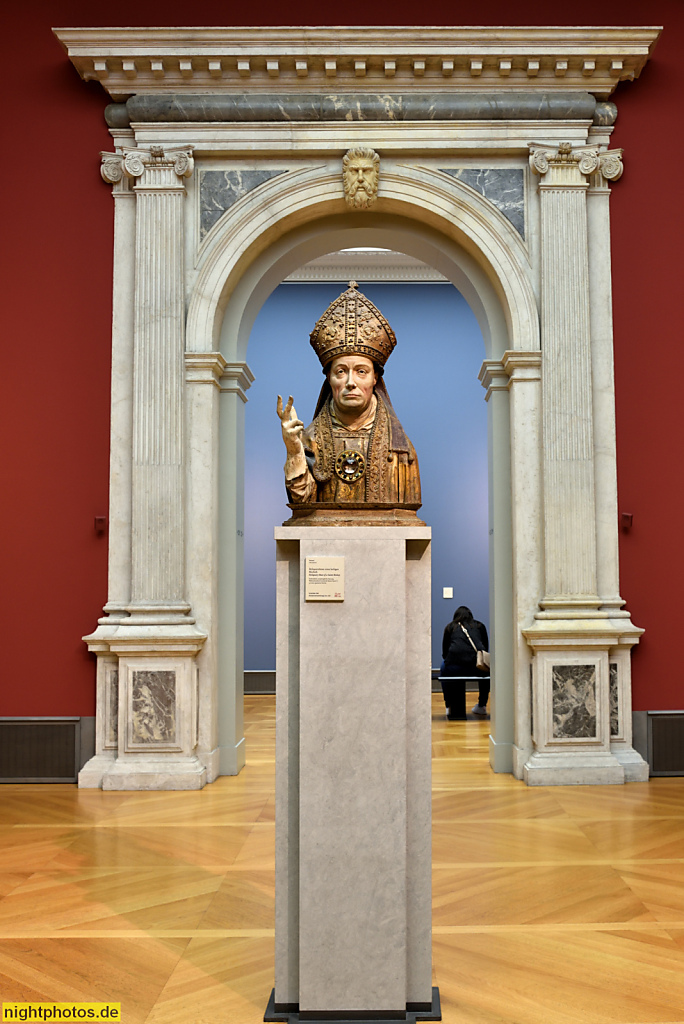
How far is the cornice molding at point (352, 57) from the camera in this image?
692cm

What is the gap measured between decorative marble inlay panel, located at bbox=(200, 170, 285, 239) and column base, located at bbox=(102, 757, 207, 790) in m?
4.57

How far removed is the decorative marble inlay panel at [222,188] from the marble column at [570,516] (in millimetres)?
2433

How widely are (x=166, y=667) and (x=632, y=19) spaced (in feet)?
22.9

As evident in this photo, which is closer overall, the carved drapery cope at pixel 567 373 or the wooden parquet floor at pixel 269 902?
the wooden parquet floor at pixel 269 902

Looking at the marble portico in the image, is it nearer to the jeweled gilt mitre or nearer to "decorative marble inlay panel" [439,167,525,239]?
"decorative marble inlay panel" [439,167,525,239]

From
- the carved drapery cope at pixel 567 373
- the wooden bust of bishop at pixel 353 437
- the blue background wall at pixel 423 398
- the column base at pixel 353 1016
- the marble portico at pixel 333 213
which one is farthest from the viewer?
the blue background wall at pixel 423 398

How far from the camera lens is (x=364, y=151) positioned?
282 inches

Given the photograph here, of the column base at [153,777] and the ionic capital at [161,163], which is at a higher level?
the ionic capital at [161,163]

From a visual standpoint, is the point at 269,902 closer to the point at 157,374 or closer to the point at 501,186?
the point at 157,374

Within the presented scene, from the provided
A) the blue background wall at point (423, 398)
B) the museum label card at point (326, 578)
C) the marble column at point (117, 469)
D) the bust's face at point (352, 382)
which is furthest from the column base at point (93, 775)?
the blue background wall at point (423, 398)

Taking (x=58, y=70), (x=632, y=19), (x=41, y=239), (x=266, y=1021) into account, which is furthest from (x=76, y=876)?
(x=632, y=19)

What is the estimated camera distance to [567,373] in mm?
7129

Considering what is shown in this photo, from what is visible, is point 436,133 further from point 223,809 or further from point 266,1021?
point 266,1021

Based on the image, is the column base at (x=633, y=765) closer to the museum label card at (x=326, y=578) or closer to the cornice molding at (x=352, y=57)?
the museum label card at (x=326, y=578)
